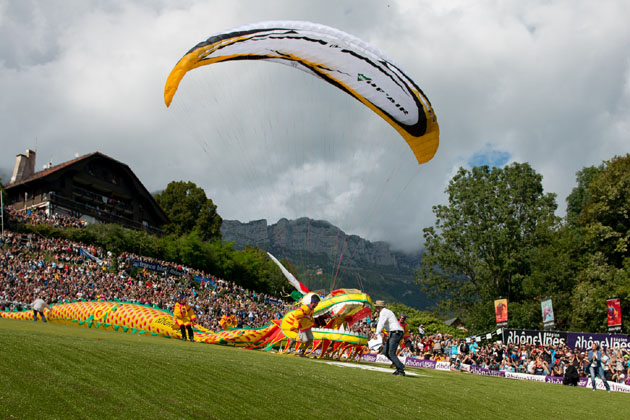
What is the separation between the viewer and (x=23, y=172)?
50.6 meters

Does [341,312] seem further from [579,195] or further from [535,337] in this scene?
[579,195]

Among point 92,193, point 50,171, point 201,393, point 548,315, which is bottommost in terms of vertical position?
point 201,393

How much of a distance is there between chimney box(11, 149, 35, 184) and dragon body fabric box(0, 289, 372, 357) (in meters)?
36.3

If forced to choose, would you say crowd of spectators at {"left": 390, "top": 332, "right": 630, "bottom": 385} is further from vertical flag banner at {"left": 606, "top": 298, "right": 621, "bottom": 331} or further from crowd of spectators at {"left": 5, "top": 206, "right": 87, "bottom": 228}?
crowd of spectators at {"left": 5, "top": 206, "right": 87, "bottom": 228}

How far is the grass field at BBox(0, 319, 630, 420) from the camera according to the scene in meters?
4.34

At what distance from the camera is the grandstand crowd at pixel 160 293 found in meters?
19.3

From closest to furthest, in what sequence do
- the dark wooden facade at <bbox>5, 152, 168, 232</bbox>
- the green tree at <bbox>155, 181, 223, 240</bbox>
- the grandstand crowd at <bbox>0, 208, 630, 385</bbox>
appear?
the grandstand crowd at <bbox>0, 208, 630, 385</bbox> → the dark wooden facade at <bbox>5, 152, 168, 232</bbox> → the green tree at <bbox>155, 181, 223, 240</bbox>

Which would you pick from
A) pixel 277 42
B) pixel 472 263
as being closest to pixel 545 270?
pixel 472 263

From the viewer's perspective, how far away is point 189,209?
66625mm

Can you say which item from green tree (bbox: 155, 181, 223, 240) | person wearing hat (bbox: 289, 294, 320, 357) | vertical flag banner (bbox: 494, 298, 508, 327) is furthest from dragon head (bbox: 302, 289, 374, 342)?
green tree (bbox: 155, 181, 223, 240)

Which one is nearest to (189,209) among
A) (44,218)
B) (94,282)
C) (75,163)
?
(75,163)

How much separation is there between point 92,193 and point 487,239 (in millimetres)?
36889

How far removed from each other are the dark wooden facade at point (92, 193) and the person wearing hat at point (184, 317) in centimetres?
3386

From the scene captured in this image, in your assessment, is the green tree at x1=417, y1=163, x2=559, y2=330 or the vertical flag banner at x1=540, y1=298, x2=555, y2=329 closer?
the vertical flag banner at x1=540, y1=298, x2=555, y2=329
